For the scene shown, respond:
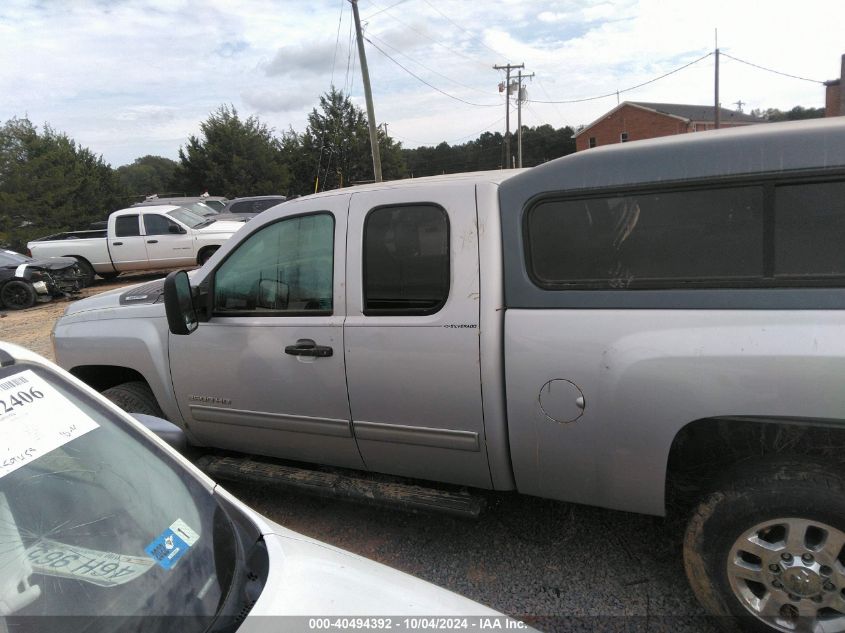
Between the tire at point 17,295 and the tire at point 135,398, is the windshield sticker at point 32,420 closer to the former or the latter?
the tire at point 135,398

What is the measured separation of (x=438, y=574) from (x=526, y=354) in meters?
1.26

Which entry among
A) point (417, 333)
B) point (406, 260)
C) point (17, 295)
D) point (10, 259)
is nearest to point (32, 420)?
point (417, 333)

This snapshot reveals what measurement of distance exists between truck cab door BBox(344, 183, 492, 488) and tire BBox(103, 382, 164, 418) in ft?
5.57

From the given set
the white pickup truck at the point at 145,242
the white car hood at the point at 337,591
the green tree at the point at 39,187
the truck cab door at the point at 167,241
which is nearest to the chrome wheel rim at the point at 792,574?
the white car hood at the point at 337,591

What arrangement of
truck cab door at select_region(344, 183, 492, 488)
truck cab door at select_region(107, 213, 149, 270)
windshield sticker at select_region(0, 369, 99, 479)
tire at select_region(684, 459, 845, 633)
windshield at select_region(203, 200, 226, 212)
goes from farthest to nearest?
windshield at select_region(203, 200, 226, 212) < truck cab door at select_region(107, 213, 149, 270) < truck cab door at select_region(344, 183, 492, 488) < tire at select_region(684, 459, 845, 633) < windshield sticker at select_region(0, 369, 99, 479)

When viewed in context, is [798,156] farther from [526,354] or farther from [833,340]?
[526,354]

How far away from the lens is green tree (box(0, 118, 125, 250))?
25.4m

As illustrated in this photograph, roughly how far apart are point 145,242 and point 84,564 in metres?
15.0

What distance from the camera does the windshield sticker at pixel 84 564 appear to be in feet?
4.12

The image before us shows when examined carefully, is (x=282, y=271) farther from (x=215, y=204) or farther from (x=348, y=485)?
(x=215, y=204)

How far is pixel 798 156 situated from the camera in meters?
1.99

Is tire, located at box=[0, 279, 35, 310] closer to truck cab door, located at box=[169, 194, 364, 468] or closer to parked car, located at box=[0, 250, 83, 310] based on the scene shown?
parked car, located at box=[0, 250, 83, 310]

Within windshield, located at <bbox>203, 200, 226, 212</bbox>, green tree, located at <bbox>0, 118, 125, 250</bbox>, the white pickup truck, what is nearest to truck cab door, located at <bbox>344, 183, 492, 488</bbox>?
the white pickup truck

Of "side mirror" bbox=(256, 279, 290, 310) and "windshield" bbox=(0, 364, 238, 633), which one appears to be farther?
"side mirror" bbox=(256, 279, 290, 310)
